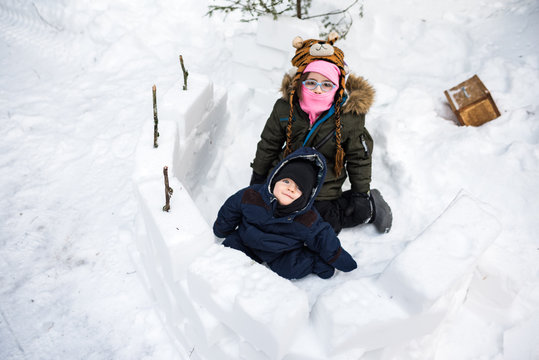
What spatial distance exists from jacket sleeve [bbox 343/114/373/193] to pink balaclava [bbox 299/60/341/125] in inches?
11.6

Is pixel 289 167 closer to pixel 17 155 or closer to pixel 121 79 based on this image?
pixel 17 155

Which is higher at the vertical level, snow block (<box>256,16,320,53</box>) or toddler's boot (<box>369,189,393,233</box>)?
snow block (<box>256,16,320,53</box>)

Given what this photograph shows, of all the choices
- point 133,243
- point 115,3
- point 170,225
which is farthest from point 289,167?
point 115,3

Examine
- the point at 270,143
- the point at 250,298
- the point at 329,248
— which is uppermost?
the point at 270,143

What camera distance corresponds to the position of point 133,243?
9.57 feet

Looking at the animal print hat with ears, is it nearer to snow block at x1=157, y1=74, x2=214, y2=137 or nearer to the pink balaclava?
the pink balaclava

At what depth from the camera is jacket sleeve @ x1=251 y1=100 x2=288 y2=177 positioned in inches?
109

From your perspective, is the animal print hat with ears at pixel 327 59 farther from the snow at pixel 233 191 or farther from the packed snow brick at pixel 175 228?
the packed snow brick at pixel 175 228

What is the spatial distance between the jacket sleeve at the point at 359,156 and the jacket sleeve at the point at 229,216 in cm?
87

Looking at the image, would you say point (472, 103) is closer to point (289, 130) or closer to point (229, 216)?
point (289, 130)

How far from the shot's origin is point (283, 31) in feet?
10.8

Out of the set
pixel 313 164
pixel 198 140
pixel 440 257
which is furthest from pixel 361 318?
pixel 198 140

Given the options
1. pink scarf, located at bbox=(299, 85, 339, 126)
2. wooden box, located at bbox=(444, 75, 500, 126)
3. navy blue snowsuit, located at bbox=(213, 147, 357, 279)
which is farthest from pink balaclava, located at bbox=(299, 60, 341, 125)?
wooden box, located at bbox=(444, 75, 500, 126)

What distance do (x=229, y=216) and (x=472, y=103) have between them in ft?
7.76
